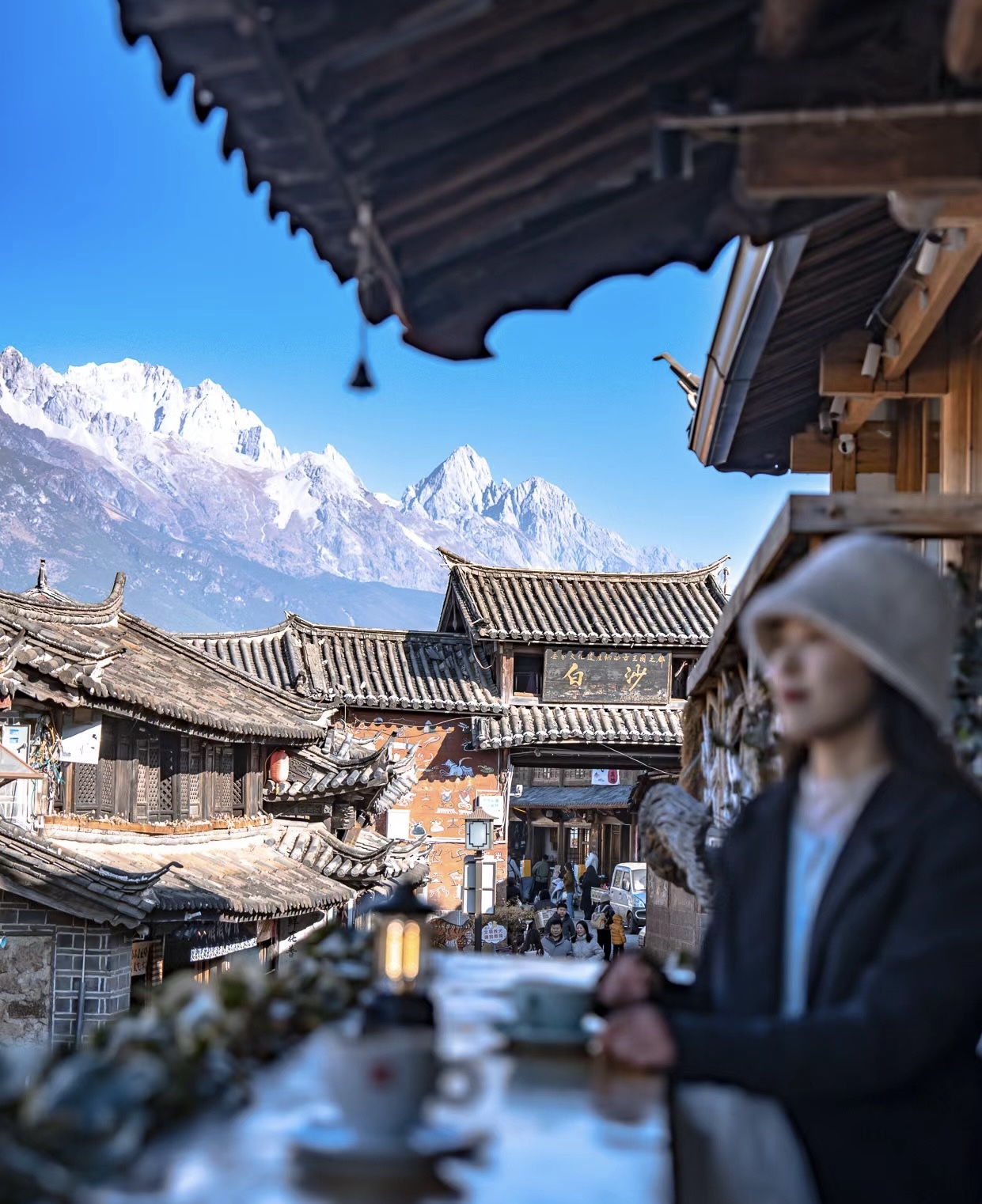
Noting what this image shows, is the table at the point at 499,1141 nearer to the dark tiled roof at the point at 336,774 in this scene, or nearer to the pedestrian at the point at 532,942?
the dark tiled roof at the point at 336,774

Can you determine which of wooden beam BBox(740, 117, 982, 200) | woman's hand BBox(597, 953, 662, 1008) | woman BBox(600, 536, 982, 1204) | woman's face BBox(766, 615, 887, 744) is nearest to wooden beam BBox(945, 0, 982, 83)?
wooden beam BBox(740, 117, 982, 200)

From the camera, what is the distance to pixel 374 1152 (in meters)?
1.89

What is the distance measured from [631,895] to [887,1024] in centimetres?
2684

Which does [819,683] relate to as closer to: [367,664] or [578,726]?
[578,726]

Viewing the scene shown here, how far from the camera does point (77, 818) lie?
15109mm

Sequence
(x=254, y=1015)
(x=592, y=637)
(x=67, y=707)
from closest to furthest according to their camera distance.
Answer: (x=254, y=1015), (x=67, y=707), (x=592, y=637)

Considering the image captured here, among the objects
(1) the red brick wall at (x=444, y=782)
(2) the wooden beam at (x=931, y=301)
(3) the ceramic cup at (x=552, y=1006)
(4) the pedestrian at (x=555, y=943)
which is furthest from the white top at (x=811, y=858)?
(1) the red brick wall at (x=444, y=782)

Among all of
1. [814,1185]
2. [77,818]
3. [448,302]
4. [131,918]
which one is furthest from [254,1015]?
[77,818]

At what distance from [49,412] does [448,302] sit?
20522 cm

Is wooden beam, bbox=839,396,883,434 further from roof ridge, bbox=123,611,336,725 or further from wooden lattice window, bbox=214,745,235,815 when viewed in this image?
roof ridge, bbox=123,611,336,725

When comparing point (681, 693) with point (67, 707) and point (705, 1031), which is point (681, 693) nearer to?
point (67, 707)

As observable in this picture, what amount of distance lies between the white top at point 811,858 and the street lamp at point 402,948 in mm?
619

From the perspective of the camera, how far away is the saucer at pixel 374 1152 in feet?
6.06

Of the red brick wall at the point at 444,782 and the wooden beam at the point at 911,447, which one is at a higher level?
the wooden beam at the point at 911,447
